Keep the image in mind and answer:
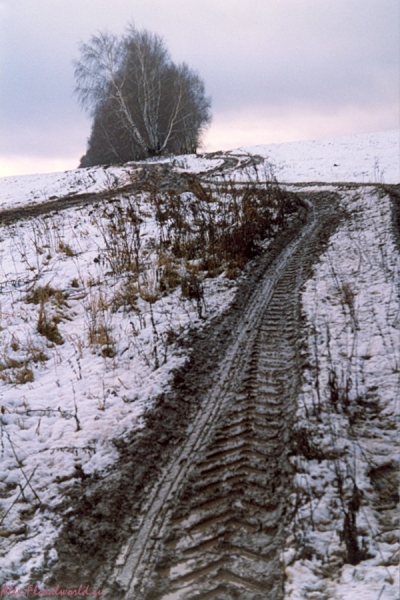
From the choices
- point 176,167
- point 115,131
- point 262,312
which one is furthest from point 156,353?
point 115,131

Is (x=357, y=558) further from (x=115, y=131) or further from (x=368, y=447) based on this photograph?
(x=115, y=131)

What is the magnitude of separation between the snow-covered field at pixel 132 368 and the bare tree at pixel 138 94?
19.8 m

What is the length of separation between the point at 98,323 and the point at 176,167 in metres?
16.8

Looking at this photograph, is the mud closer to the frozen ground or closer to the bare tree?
the frozen ground

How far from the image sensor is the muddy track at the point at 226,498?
2270 millimetres

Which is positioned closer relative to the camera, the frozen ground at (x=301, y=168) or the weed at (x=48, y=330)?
the weed at (x=48, y=330)

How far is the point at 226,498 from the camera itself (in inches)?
109

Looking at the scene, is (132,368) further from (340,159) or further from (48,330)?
(340,159)

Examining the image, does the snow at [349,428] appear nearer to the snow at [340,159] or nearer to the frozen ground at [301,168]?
the snow at [340,159]

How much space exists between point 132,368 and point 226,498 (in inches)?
79.9

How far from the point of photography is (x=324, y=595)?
207 cm

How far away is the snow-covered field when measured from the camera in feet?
8.32

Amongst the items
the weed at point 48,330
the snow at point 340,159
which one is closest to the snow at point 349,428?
the weed at point 48,330

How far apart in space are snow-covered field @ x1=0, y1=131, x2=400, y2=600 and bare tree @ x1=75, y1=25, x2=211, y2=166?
19849mm
